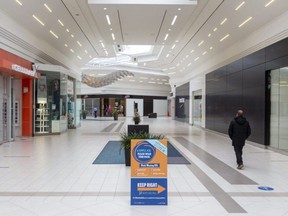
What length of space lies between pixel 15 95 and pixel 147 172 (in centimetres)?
1179

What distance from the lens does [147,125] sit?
12320 mm

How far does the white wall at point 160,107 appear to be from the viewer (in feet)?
155

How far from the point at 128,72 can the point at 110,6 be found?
21585 mm

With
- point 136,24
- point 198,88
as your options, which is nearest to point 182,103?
point 198,88

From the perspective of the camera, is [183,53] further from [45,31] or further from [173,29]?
[45,31]

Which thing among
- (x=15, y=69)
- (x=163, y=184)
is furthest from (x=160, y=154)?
(x=15, y=69)

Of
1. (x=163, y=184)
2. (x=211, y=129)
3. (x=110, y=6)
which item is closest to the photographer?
(x=163, y=184)

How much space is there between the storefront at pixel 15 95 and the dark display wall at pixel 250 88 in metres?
9.38

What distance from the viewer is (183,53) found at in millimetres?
20312

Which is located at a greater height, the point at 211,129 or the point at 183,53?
the point at 183,53

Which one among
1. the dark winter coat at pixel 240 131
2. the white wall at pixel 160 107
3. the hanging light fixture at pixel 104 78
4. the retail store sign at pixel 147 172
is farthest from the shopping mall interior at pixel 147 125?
the white wall at pixel 160 107

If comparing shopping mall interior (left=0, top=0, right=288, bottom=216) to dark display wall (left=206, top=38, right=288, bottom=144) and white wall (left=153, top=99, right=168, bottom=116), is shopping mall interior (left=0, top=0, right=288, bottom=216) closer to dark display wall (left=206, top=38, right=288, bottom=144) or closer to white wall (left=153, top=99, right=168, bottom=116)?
dark display wall (left=206, top=38, right=288, bottom=144)

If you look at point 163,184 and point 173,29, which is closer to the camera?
point 163,184

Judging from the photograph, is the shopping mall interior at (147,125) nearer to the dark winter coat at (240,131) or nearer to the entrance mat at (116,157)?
the entrance mat at (116,157)
